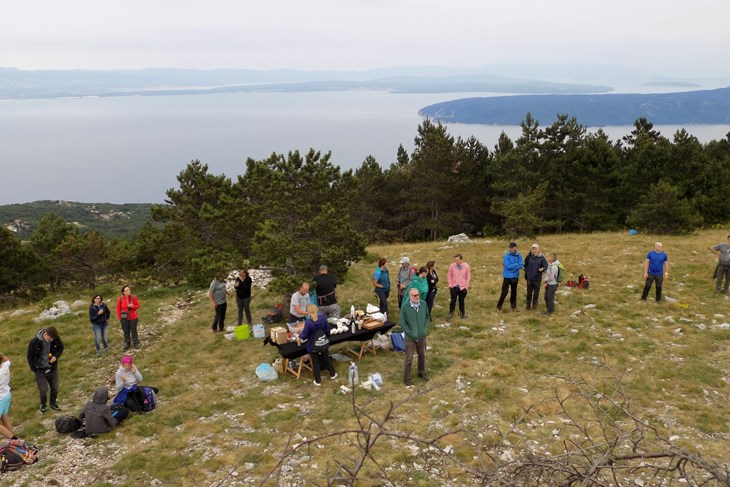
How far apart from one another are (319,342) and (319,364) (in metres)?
0.67

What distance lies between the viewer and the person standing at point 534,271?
14.0m

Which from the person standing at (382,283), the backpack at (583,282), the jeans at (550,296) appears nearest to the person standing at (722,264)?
the backpack at (583,282)

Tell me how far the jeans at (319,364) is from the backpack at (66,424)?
15.9 ft

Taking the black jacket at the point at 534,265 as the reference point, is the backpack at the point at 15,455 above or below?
below

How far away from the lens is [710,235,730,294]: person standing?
14617mm

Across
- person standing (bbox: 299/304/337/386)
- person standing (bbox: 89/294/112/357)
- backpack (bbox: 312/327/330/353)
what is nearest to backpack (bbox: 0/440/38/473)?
person standing (bbox: 89/294/112/357)

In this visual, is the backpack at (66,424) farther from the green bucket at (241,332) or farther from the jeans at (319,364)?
the green bucket at (241,332)

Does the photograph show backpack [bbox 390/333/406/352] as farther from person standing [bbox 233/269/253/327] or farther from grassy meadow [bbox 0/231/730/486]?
person standing [bbox 233/269/253/327]

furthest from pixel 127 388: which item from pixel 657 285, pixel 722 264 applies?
pixel 722 264

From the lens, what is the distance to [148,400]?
1011 cm

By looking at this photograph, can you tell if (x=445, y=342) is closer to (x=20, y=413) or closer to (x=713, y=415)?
(x=713, y=415)

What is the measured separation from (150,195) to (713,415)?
20806 cm

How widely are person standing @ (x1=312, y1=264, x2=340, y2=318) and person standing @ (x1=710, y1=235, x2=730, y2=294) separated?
1201 centimetres

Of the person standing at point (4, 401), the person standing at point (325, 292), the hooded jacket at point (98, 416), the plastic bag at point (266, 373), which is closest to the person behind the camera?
the person standing at point (4, 401)
